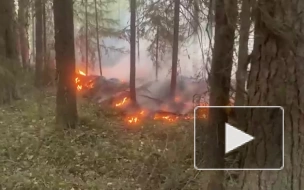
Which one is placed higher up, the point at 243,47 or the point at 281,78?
the point at 243,47

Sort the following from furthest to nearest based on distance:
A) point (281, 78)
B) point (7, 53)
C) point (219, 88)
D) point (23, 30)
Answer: point (23, 30) → point (7, 53) → point (219, 88) → point (281, 78)

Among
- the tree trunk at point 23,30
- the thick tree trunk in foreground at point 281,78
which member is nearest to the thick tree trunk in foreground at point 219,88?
the thick tree trunk in foreground at point 281,78

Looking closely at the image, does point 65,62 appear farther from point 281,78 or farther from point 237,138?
point 281,78

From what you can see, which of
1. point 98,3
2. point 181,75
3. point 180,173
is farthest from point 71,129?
point 98,3

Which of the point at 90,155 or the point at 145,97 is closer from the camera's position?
the point at 90,155

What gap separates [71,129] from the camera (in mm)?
7996

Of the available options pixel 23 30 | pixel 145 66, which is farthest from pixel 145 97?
pixel 145 66

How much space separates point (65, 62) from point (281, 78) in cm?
618

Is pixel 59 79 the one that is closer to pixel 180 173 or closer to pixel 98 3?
pixel 180 173

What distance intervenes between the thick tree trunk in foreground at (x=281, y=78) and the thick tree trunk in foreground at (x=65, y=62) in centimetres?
588

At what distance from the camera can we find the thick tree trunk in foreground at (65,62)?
7.68m

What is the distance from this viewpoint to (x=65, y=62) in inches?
309

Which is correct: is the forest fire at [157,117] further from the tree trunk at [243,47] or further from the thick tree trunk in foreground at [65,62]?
the tree trunk at [243,47]

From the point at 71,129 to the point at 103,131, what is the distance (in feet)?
2.54
